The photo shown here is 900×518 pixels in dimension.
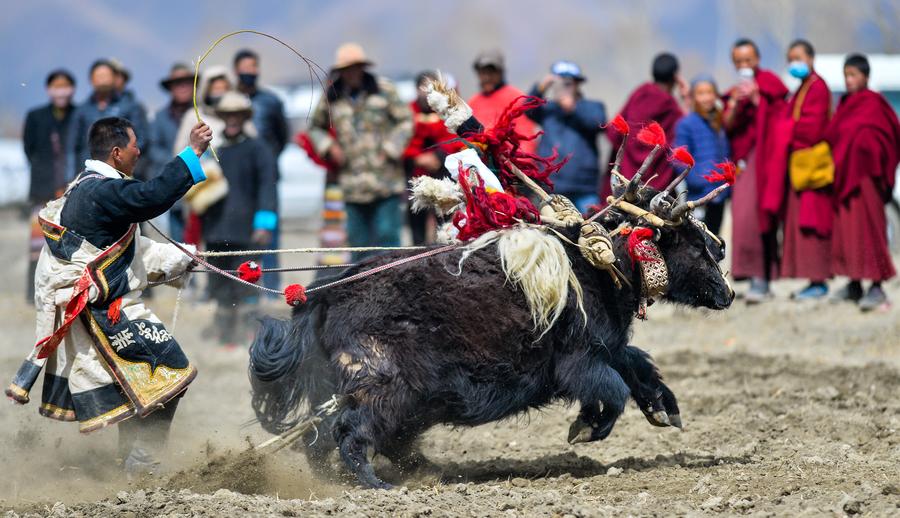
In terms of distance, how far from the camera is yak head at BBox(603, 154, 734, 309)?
17.3 feet

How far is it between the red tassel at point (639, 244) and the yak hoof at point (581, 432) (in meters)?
0.74

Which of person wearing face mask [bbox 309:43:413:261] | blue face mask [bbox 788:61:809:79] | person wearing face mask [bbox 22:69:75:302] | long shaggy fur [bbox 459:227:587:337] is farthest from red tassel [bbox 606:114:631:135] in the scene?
person wearing face mask [bbox 22:69:75:302]

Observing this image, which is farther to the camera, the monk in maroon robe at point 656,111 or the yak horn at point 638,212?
the monk in maroon robe at point 656,111

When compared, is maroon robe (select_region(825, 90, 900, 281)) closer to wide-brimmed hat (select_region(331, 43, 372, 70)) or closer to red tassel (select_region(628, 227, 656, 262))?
wide-brimmed hat (select_region(331, 43, 372, 70))

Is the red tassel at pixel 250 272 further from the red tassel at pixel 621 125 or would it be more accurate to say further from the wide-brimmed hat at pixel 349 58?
the wide-brimmed hat at pixel 349 58

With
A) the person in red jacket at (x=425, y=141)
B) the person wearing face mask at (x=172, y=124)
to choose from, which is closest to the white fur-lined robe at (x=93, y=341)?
the person in red jacket at (x=425, y=141)

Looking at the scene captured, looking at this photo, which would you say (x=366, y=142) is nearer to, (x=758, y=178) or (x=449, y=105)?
(x=758, y=178)

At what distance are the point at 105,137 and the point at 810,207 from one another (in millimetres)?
5938

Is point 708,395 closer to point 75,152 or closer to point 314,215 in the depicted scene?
point 75,152

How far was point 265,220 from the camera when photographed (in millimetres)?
8812

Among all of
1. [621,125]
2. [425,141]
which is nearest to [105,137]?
Result: [621,125]

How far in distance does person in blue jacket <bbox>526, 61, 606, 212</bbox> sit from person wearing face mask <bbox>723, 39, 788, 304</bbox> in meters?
1.14

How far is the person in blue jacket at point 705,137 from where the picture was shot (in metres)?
9.60

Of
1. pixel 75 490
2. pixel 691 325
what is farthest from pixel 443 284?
pixel 691 325
